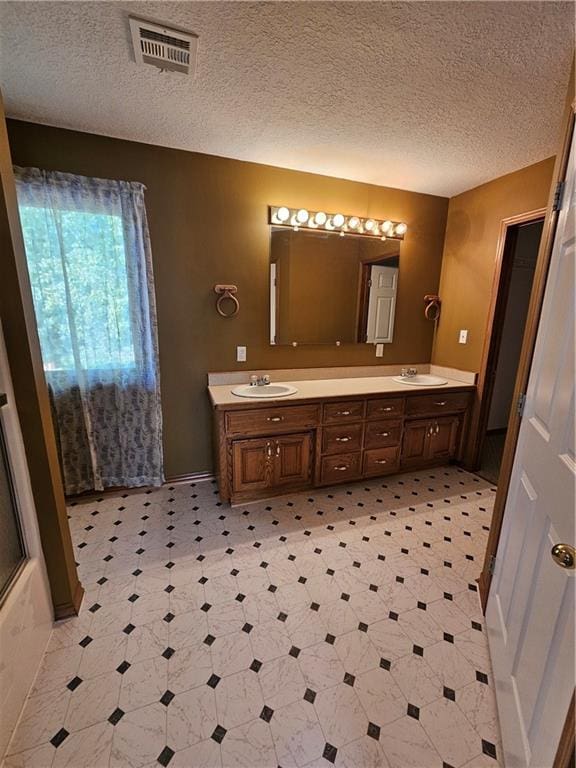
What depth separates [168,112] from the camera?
1.80m

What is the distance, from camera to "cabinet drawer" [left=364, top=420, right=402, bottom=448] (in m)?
2.60

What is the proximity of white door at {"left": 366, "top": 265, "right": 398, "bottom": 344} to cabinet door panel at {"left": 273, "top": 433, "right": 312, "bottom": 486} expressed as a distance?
121cm

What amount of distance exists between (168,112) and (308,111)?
776 millimetres

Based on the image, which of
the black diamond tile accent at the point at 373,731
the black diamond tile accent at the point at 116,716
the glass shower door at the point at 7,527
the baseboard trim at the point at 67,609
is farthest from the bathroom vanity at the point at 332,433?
the black diamond tile accent at the point at 373,731

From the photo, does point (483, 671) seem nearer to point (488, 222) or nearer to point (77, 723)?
point (77, 723)

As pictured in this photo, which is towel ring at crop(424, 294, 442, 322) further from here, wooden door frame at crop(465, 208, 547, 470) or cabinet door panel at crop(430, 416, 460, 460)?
cabinet door panel at crop(430, 416, 460, 460)

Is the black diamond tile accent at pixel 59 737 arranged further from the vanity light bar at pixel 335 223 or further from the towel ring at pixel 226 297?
the vanity light bar at pixel 335 223

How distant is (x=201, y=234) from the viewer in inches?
93.2

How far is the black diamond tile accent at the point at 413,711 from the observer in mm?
1171

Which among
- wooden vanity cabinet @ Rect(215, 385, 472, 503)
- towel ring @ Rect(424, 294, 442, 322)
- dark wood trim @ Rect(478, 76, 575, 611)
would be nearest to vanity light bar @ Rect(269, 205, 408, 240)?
towel ring @ Rect(424, 294, 442, 322)

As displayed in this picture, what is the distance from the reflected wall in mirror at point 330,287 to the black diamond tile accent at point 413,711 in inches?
87.6

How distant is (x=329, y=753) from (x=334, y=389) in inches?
75.8

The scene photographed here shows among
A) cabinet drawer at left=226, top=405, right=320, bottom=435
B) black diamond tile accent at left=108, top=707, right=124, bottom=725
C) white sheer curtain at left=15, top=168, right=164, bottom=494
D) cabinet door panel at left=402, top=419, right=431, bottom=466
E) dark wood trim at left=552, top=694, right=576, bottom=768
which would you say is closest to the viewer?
dark wood trim at left=552, top=694, right=576, bottom=768

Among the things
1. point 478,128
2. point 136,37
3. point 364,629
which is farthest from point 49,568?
point 478,128
